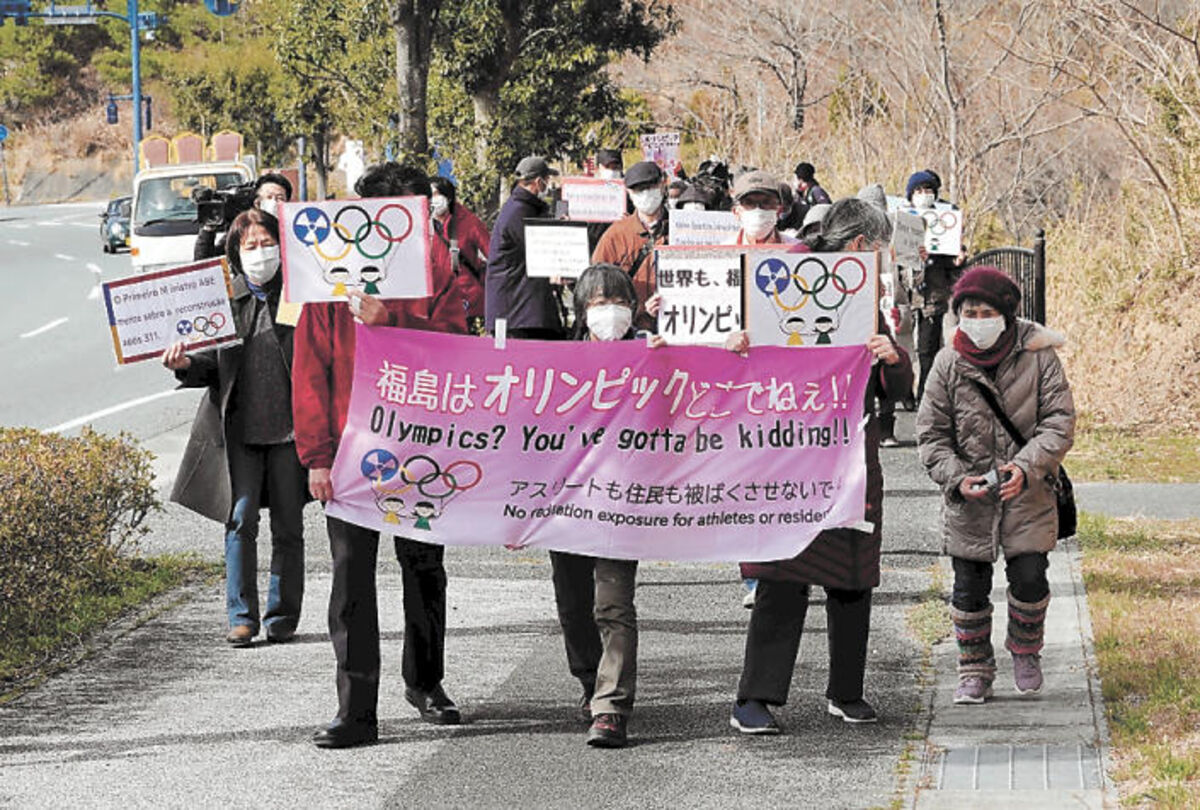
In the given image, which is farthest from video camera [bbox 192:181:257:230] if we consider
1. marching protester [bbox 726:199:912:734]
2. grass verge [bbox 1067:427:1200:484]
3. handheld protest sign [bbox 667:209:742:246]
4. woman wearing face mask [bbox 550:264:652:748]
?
grass verge [bbox 1067:427:1200:484]

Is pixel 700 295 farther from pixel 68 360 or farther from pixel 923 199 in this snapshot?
pixel 68 360

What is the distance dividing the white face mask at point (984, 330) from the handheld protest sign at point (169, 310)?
3077 millimetres

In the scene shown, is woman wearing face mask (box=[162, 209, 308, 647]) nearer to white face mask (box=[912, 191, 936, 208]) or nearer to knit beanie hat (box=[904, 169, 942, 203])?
white face mask (box=[912, 191, 936, 208])

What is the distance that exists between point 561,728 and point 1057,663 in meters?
2.07

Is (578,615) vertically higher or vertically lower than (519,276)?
lower

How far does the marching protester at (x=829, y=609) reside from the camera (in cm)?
717

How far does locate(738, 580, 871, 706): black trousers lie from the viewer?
7.16m

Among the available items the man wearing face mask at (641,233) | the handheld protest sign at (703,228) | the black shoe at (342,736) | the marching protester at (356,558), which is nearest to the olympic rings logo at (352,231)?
the marching protester at (356,558)

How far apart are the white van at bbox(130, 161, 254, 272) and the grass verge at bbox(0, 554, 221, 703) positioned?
21.0 m

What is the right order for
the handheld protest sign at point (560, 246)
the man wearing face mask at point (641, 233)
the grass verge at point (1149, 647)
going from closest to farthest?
the grass verge at point (1149, 647)
the man wearing face mask at point (641, 233)
the handheld protest sign at point (560, 246)

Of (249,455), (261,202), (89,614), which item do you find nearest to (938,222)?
(261,202)

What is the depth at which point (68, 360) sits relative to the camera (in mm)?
23625

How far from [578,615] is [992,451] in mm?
1603

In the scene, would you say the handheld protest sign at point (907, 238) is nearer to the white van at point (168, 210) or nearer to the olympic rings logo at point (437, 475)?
the olympic rings logo at point (437, 475)
